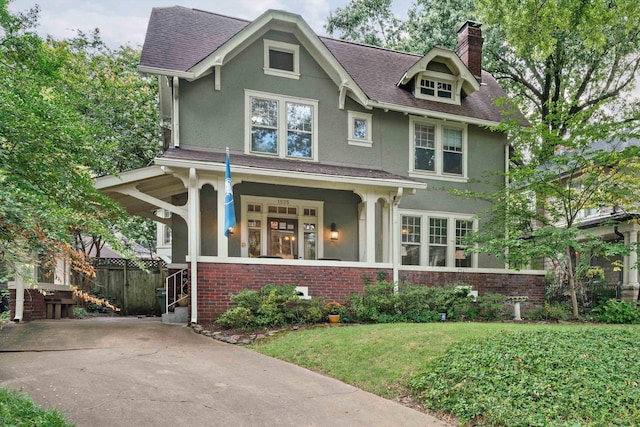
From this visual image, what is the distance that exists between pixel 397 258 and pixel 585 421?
7226 millimetres

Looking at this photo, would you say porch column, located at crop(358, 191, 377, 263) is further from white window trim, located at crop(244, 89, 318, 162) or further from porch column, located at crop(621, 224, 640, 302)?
porch column, located at crop(621, 224, 640, 302)

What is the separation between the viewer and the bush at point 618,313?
10.8 m

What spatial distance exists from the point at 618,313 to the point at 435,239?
479 cm

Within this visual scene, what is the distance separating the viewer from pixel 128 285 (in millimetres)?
13680

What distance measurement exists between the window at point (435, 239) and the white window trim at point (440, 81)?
140 inches

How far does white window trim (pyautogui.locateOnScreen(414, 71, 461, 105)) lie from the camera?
13.5 m

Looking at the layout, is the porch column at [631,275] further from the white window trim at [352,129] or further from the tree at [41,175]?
the tree at [41,175]

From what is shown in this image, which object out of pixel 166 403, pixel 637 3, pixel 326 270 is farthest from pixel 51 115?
pixel 637 3

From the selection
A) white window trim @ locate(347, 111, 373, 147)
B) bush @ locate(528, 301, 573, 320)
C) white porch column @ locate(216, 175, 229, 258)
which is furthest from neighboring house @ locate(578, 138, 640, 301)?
white porch column @ locate(216, 175, 229, 258)

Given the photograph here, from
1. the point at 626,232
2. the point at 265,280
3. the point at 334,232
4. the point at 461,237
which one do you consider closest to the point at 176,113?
the point at 265,280

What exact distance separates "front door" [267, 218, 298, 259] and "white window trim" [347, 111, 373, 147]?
2.77 m

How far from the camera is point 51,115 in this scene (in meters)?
4.57

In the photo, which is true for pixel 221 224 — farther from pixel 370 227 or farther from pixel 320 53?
pixel 320 53

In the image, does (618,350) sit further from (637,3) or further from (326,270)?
(637,3)
